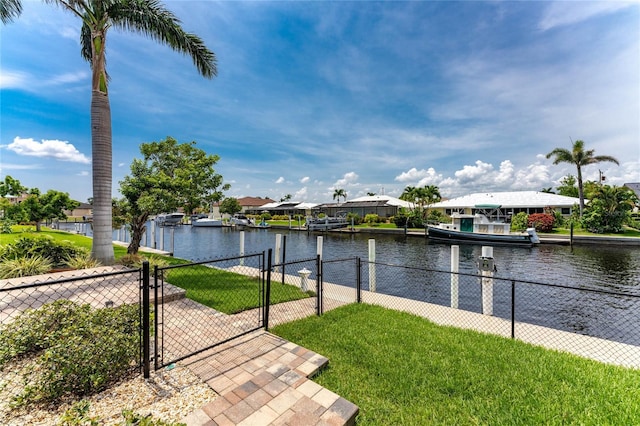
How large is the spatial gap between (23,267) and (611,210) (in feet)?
120

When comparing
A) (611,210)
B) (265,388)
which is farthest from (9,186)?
(611,210)

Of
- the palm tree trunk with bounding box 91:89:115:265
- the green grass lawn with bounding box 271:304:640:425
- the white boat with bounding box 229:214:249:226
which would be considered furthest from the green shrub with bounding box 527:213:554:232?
the white boat with bounding box 229:214:249:226

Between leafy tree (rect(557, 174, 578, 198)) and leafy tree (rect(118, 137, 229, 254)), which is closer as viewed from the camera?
leafy tree (rect(118, 137, 229, 254))

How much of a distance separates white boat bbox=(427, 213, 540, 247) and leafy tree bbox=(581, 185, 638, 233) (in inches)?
280

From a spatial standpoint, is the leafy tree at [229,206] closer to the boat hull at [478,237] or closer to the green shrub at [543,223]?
the boat hull at [478,237]

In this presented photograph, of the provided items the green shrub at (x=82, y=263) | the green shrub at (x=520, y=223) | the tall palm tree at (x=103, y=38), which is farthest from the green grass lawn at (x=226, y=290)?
the green shrub at (x=520, y=223)

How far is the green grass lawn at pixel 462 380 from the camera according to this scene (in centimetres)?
264

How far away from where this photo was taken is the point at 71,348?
283 centimetres

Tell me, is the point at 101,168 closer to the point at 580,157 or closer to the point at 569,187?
the point at 580,157

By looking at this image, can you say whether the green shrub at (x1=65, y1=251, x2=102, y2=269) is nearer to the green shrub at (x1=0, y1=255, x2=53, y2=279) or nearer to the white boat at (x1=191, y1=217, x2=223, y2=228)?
the green shrub at (x1=0, y1=255, x2=53, y2=279)

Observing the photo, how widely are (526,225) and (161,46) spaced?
31.6m

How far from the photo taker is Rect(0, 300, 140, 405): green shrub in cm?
269

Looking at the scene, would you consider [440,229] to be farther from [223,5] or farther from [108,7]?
[108,7]

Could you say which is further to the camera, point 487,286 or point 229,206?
point 229,206
